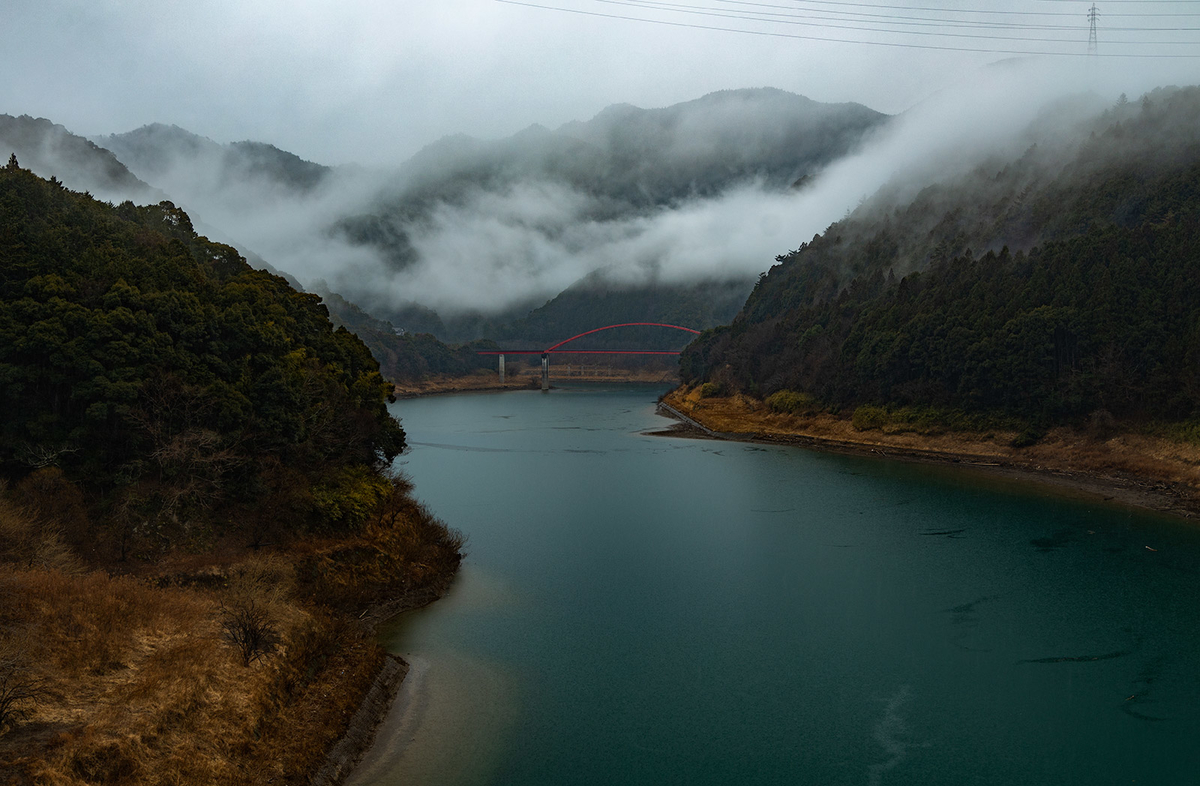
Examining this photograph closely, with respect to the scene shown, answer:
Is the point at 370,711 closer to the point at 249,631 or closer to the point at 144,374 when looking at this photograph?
the point at 249,631

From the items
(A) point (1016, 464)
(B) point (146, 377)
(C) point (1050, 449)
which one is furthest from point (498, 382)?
(B) point (146, 377)

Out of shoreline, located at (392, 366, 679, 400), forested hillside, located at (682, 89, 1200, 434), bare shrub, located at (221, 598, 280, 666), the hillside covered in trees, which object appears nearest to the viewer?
the hillside covered in trees

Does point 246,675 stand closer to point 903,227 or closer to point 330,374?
point 330,374

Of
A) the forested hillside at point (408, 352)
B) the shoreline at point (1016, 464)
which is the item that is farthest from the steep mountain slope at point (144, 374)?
the forested hillside at point (408, 352)

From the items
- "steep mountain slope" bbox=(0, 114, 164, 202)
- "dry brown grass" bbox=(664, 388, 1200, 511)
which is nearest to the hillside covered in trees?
"dry brown grass" bbox=(664, 388, 1200, 511)

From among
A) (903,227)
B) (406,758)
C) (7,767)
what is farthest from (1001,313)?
(7,767)

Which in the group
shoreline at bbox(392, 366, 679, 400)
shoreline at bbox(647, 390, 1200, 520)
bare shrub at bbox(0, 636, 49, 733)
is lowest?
shoreline at bbox(647, 390, 1200, 520)

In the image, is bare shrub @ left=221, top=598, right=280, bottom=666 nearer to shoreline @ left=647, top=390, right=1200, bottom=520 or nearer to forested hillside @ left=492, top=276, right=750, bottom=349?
shoreline @ left=647, top=390, right=1200, bottom=520
